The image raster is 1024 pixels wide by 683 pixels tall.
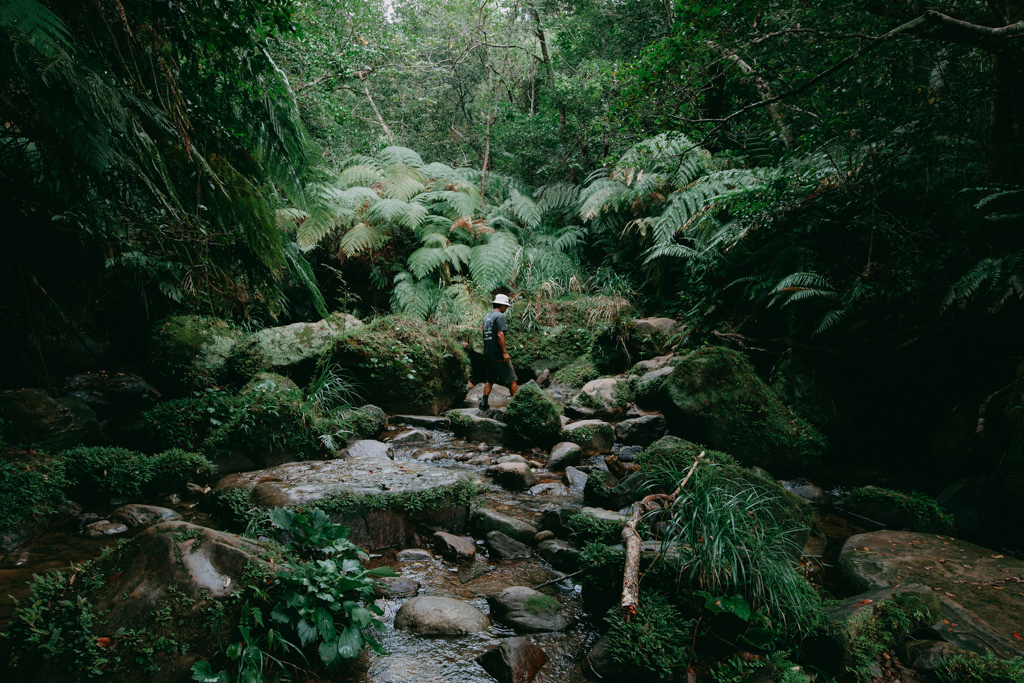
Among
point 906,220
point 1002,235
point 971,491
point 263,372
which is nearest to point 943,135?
point 906,220

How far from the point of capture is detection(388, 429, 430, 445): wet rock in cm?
512

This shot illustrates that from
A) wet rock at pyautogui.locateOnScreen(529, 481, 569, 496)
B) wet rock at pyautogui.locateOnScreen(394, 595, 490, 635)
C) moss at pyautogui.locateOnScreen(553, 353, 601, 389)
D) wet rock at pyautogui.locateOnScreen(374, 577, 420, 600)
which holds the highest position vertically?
moss at pyautogui.locateOnScreen(553, 353, 601, 389)

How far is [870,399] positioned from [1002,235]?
5.43ft

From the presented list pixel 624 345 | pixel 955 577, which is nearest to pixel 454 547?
pixel 955 577

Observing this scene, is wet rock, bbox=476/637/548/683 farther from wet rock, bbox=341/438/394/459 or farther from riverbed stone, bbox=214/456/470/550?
wet rock, bbox=341/438/394/459

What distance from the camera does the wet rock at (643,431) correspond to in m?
5.23

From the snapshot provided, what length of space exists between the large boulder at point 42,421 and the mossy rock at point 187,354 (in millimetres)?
1195

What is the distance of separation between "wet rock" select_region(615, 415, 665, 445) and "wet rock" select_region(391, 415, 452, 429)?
1.93 metres

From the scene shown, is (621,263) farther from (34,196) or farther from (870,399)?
(34,196)

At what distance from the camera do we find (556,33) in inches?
444

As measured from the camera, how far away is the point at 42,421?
376 cm

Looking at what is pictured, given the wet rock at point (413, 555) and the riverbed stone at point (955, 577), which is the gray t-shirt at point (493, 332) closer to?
the wet rock at point (413, 555)

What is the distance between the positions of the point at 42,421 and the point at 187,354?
5.59ft

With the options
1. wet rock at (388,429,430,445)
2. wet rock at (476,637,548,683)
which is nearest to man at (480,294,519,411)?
wet rock at (388,429,430,445)
